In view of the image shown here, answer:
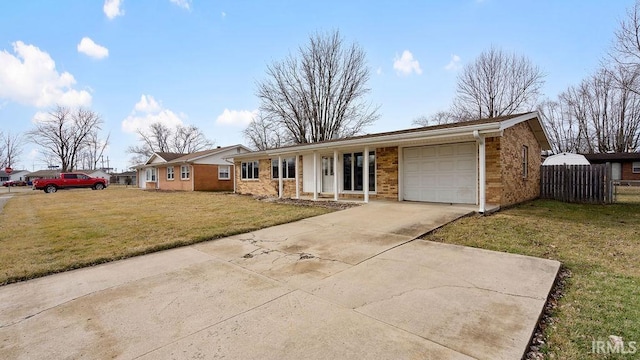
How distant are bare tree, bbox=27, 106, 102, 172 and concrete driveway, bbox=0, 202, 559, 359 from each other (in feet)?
182

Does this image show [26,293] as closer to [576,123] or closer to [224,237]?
[224,237]

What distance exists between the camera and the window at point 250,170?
58.8ft

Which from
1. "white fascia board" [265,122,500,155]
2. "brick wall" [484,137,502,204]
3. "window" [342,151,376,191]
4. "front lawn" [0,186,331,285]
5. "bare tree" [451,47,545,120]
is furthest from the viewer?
"bare tree" [451,47,545,120]

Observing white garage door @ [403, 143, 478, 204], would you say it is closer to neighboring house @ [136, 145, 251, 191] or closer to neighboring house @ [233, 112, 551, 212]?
neighboring house @ [233, 112, 551, 212]

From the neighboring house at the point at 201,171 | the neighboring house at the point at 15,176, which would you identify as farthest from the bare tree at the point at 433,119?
the neighboring house at the point at 15,176

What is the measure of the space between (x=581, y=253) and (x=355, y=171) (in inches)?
336

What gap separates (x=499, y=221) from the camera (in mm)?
7273

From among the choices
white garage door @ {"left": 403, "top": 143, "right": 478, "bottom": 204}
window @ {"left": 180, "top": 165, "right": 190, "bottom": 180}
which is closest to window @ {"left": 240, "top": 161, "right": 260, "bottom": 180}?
window @ {"left": 180, "top": 165, "right": 190, "bottom": 180}

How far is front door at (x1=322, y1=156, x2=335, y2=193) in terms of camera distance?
550 inches

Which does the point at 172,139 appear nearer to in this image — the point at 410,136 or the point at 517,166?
the point at 410,136

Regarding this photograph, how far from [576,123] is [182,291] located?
41.1 metres

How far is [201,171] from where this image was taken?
24.0m

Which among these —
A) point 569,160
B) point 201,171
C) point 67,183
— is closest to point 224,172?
point 201,171

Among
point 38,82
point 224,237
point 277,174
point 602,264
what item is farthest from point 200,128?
point 602,264
